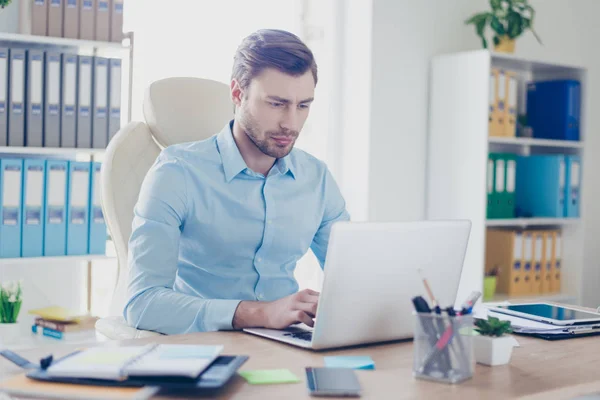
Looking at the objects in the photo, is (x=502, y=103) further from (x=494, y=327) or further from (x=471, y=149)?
(x=494, y=327)

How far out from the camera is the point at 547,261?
3.92 metres

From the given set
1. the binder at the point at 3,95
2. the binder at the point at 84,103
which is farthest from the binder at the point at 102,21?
the binder at the point at 3,95

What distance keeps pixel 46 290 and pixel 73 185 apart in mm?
482

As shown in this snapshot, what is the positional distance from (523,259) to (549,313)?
2276 mm

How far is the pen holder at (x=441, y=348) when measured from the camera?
3.67 ft

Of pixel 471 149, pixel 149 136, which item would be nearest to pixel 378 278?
pixel 149 136

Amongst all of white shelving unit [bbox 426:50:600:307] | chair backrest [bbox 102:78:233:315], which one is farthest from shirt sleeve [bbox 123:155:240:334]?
white shelving unit [bbox 426:50:600:307]

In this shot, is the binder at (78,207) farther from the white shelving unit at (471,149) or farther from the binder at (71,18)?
the white shelving unit at (471,149)

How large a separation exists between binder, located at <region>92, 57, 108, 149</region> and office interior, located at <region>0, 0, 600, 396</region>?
0.12 metres

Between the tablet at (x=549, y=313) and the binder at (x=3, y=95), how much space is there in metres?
1.88

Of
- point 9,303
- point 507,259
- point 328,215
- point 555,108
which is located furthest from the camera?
point 555,108

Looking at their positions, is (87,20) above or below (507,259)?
above

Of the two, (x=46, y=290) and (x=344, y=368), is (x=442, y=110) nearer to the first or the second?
(x=46, y=290)

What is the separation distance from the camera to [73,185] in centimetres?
289
